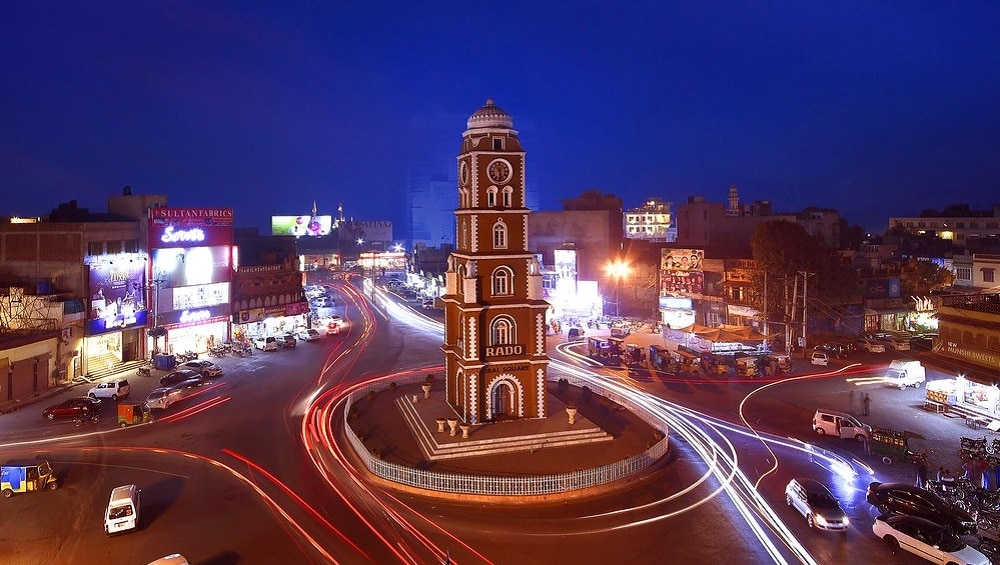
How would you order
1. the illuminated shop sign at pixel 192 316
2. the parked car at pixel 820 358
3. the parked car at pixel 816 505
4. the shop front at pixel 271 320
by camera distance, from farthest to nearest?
1. the shop front at pixel 271 320
2. the illuminated shop sign at pixel 192 316
3. the parked car at pixel 820 358
4. the parked car at pixel 816 505

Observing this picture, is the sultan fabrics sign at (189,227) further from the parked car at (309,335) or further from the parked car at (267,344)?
the parked car at (309,335)

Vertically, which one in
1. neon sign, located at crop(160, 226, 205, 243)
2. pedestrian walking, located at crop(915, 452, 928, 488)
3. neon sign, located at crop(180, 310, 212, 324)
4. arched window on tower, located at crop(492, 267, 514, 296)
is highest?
neon sign, located at crop(160, 226, 205, 243)

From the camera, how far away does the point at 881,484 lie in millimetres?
23250

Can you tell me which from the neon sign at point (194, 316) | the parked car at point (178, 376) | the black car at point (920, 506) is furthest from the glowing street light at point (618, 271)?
the black car at point (920, 506)

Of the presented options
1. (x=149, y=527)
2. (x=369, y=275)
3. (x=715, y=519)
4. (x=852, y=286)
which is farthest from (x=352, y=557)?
(x=369, y=275)

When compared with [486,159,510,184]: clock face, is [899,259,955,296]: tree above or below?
below

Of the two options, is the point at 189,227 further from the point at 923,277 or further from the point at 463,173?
the point at 923,277

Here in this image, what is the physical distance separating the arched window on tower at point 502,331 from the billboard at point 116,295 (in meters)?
30.4

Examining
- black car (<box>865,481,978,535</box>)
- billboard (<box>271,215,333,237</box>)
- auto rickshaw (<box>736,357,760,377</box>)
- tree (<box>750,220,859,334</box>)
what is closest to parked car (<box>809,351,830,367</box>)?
tree (<box>750,220,859,334</box>)

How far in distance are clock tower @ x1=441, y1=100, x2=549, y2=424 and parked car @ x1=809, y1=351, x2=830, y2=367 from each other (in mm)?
26956

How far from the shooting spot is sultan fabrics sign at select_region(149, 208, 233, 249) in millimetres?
48812

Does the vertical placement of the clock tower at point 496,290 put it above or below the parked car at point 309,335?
above

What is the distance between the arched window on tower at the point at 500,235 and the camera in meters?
30.4

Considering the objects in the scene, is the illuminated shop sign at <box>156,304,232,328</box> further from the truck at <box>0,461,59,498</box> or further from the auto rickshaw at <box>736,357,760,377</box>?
the auto rickshaw at <box>736,357,760,377</box>
